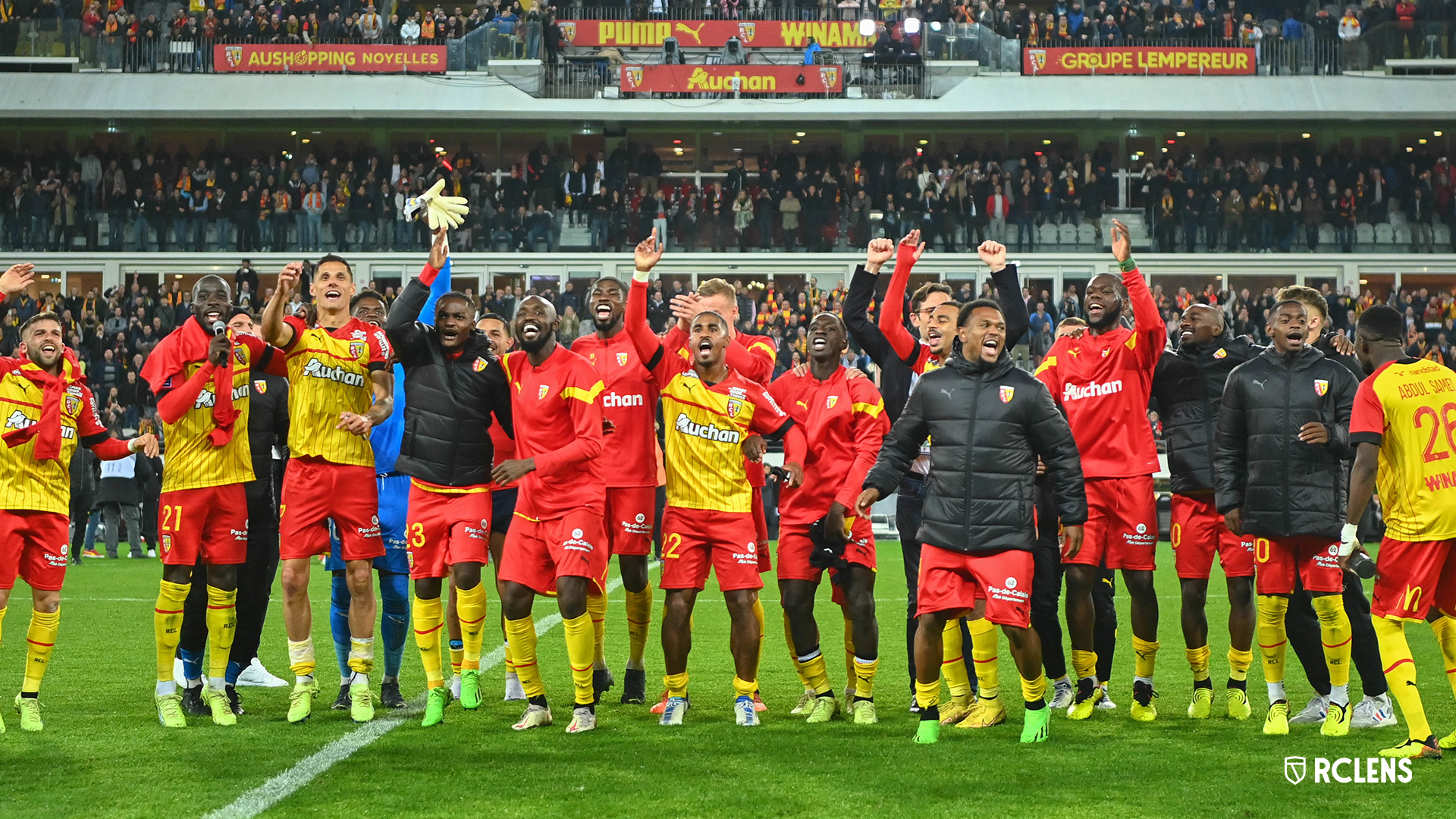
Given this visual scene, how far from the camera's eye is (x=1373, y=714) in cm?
787

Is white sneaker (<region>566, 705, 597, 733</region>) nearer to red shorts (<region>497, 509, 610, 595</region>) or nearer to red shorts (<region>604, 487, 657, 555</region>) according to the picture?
red shorts (<region>497, 509, 610, 595</region>)

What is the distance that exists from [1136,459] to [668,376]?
273 cm

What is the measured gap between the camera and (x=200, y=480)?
318 inches

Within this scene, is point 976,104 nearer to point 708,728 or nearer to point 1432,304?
point 1432,304

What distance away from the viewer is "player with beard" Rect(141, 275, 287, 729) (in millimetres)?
7992

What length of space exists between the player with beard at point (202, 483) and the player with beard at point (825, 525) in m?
3.10

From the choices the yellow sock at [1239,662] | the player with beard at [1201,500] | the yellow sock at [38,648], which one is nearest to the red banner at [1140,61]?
the player with beard at [1201,500]

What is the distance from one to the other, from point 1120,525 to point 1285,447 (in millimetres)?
1003

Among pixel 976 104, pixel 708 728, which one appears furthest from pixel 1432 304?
pixel 708 728

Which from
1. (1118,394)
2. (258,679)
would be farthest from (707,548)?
(258,679)

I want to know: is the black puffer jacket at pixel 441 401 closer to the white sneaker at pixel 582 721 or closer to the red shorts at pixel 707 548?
the red shorts at pixel 707 548

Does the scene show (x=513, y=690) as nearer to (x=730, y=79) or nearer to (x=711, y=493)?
(x=711, y=493)

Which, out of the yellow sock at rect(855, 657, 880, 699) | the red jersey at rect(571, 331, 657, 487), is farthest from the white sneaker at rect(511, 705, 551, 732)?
the yellow sock at rect(855, 657, 880, 699)

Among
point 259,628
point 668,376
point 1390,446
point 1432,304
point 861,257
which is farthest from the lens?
point 861,257
